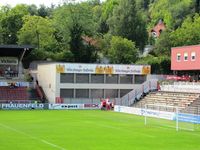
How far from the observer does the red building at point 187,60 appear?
225ft

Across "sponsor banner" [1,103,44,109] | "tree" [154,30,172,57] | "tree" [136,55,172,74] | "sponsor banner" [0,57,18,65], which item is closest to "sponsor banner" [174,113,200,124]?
"sponsor banner" [1,103,44,109]

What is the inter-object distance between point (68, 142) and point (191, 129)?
46.9 feet

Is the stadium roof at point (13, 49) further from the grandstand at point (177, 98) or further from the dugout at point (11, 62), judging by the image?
the grandstand at point (177, 98)

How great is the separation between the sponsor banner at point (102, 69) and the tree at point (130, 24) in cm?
3834

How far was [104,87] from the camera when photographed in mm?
75625

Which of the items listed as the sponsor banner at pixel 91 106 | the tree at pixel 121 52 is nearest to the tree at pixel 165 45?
the tree at pixel 121 52

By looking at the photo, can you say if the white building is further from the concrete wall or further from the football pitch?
the football pitch

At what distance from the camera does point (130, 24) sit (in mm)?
115438

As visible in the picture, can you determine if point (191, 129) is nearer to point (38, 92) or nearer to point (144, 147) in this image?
point (144, 147)

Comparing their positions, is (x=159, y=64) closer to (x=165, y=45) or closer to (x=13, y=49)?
(x=165, y=45)

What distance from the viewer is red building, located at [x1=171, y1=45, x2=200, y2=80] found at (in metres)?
68.4

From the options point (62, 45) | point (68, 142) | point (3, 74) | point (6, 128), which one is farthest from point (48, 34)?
point (68, 142)

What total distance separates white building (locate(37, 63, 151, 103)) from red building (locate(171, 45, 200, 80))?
236 inches

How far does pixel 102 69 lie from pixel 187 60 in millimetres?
13469
